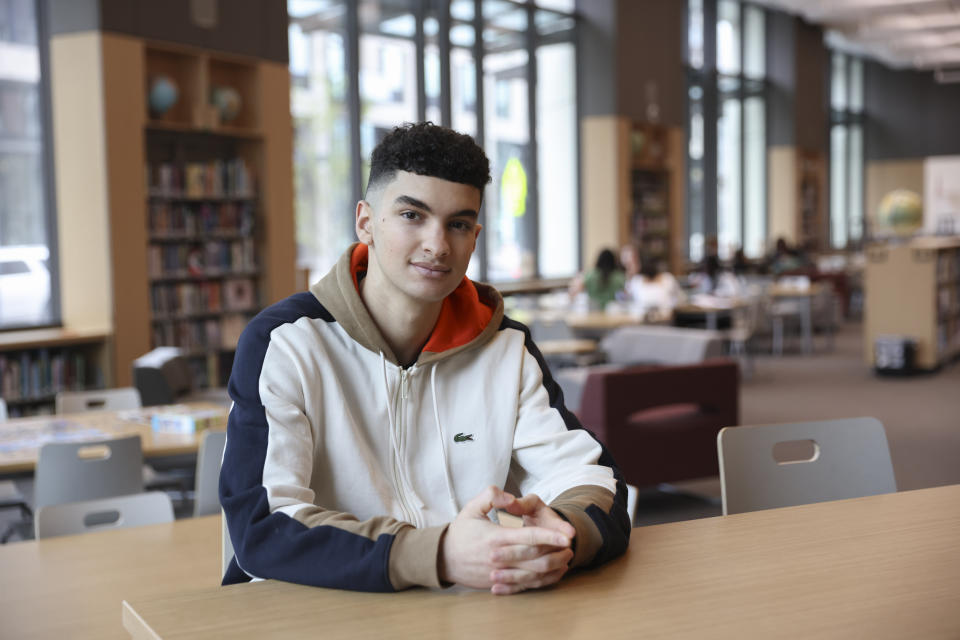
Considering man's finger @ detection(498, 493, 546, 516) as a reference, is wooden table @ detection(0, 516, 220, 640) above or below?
below

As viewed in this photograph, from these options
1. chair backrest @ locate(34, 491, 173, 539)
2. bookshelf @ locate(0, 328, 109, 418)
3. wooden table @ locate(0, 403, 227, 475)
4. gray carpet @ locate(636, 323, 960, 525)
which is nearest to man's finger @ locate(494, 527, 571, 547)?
chair backrest @ locate(34, 491, 173, 539)

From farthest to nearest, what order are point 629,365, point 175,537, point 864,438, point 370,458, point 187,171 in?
1. point 187,171
2. point 629,365
3. point 175,537
4. point 864,438
5. point 370,458

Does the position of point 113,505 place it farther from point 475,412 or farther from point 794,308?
point 794,308

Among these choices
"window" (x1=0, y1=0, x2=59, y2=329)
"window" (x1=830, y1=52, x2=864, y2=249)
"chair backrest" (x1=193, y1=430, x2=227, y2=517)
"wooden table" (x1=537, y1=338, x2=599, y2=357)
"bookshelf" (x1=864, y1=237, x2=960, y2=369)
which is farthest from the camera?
Answer: "window" (x1=830, y1=52, x2=864, y2=249)

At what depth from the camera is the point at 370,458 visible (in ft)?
5.50

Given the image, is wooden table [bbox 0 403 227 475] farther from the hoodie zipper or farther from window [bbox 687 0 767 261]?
window [bbox 687 0 767 261]

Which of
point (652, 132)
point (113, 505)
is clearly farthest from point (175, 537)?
point (652, 132)

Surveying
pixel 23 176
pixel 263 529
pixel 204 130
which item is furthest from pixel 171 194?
pixel 263 529

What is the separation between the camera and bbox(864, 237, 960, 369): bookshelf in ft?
31.0

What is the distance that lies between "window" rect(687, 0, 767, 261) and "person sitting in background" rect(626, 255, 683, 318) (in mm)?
6214

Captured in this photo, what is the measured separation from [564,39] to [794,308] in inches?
189

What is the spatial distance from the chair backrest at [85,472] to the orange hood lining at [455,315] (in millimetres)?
1769

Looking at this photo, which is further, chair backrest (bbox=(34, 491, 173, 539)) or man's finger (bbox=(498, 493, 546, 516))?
chair backrest (bbox=(34, 491, 173, 539))

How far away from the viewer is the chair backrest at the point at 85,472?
310 cm
